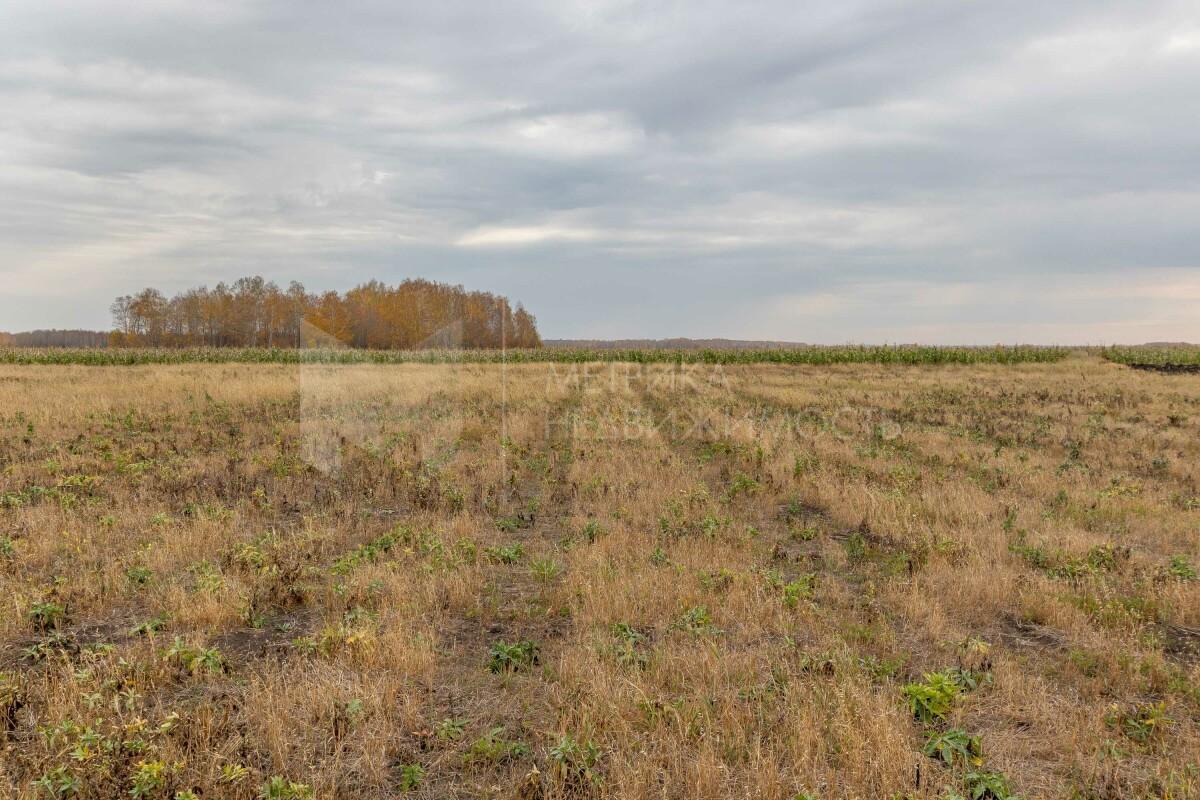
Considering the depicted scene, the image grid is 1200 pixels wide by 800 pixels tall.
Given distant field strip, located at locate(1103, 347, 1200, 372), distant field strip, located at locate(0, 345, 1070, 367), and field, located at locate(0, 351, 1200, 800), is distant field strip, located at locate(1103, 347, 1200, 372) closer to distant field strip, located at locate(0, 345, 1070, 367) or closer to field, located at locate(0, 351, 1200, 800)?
distant field strip, located at locate(0, 345, 1070, 367)

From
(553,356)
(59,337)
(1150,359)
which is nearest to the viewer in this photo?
(1150,359)

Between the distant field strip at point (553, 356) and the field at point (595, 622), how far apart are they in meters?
39.6

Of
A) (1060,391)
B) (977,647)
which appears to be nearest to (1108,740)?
(977,647)

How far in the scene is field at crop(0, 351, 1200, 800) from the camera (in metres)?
4.26

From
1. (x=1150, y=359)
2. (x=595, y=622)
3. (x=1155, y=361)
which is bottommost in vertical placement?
(x=595, y=622)

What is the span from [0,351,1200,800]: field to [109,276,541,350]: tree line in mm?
80287

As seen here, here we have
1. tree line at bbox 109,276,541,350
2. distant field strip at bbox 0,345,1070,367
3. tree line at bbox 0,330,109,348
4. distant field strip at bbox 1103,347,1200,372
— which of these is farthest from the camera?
tree line at bbox 0,330,109,348

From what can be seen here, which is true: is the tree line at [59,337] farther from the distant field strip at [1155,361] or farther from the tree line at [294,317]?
the distant field strip at [1155,361]

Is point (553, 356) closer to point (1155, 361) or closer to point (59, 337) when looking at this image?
point (1155, 361)

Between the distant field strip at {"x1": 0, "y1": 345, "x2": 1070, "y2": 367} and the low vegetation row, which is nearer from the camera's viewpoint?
the low vegetation row

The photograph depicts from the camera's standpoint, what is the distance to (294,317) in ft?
334

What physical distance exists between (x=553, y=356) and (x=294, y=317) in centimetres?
5969

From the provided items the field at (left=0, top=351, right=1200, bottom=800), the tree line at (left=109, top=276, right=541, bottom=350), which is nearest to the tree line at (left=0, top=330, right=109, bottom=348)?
the tree line at (left=109, top=276, right=541, bottom=350)

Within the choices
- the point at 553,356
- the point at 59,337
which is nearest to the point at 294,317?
the point at 553,356
